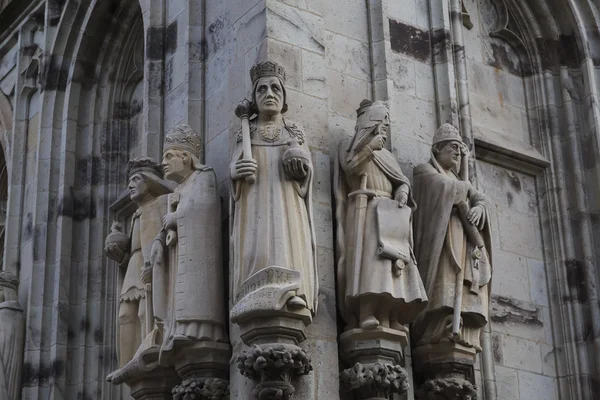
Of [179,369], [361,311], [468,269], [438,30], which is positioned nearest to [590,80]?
[438,30]

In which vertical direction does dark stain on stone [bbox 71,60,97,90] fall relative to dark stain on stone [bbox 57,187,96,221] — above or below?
above

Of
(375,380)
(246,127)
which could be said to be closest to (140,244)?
(246,127)

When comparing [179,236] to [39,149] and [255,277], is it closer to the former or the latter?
[255,277]

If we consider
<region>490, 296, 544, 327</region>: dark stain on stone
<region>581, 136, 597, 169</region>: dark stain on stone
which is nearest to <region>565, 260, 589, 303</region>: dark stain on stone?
<region>490, 296, 544, 327</region>: dark stain on stone

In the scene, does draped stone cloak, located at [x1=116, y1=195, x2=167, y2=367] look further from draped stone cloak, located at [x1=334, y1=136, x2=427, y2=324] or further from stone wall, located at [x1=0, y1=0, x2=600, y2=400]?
draped stone cloak, located at [x1=334, y1=136, x2=427, y2=324]

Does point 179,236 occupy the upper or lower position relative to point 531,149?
lower

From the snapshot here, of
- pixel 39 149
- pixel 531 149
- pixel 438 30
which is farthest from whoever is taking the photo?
pixel 39 149

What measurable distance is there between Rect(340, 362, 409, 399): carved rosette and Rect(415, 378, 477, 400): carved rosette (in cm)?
48

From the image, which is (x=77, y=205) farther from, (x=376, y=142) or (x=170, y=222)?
(x=376, y=142)

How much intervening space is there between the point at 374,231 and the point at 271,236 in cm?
91

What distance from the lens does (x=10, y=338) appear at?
14.4 metres

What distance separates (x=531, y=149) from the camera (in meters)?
14.1

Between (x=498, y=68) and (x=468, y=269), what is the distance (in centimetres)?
394

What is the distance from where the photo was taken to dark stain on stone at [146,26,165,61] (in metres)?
12.6
